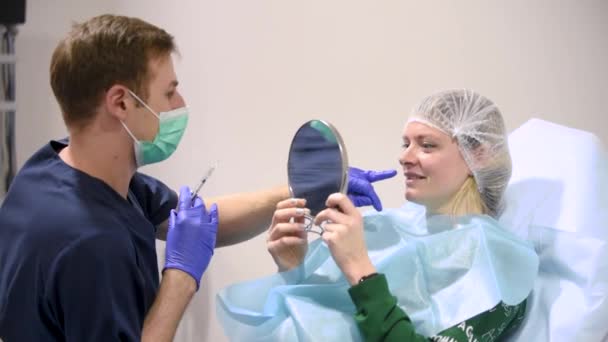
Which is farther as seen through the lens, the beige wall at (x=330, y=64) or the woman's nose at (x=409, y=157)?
the beige wall at (x=330, y=64)

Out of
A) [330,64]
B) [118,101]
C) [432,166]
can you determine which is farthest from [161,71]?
[330,64]

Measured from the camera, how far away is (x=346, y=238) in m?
1.23

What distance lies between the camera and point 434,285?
4.39ft

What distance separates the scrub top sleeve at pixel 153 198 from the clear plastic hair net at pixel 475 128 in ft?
2.16

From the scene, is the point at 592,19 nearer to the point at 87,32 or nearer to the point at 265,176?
the point at 265,176

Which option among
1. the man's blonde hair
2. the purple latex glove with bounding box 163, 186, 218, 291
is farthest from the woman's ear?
the man's blonde hair

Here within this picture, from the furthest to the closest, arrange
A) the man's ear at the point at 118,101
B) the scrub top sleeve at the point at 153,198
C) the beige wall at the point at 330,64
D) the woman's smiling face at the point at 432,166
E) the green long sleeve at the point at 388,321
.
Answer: the beige wall at the point at 330,64 → the scrub top sleeve at the point at 153,198 → the woman's smiling face at the point at 432,166 → the man's ear at the point at 118,101 → the green long sleeve at the point at 388,321

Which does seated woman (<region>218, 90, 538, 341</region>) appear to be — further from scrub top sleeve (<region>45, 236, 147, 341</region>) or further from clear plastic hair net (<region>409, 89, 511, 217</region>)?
scrub top sleeve (<region>45, 236, 147, 341</region>)

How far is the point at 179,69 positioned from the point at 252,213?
2.30ft

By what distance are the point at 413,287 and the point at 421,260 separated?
63 mm

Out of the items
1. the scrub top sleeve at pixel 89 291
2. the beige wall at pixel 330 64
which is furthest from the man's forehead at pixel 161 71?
the beige wall at pixel 330 64

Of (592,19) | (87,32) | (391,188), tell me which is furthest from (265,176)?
(592,19)

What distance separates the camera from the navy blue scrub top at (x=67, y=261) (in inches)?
46.8

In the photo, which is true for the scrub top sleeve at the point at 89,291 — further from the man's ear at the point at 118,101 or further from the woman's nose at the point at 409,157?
the woman's nose at the point at 409,157
